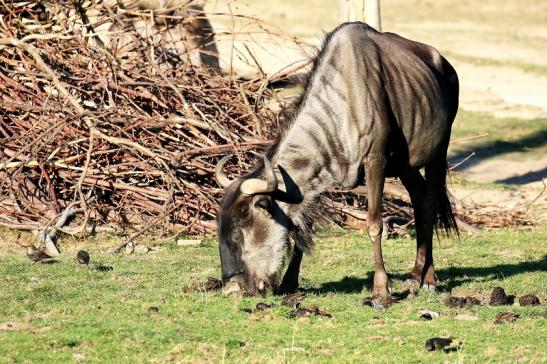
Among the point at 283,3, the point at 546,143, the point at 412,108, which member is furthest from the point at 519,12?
the point at 412,108

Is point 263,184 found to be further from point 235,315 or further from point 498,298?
point 498,298

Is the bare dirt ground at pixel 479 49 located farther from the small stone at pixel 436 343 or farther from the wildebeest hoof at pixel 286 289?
the small stone at pixel 436 343

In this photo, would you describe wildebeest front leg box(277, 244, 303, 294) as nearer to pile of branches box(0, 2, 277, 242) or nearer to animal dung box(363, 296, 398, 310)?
animal dung box(363, 296, 398, 310)

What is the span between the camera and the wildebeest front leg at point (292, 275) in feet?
26.0

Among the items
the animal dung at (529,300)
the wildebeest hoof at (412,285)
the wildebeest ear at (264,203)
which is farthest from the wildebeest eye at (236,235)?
the animal dung at (529,300)

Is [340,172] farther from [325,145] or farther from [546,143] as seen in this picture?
[546,143]

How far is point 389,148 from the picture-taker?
318 inches

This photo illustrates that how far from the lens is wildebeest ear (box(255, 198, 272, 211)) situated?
755 centimetres

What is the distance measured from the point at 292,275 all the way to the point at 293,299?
485mm

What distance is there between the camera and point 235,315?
7.11m

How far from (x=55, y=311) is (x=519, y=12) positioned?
33.2m

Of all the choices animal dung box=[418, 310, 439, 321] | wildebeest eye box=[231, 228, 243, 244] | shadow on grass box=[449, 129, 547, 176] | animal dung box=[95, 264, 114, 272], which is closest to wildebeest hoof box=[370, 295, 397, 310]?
animal dung box=[418, 310, 439, 321]

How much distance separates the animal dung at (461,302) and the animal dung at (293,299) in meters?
1.02

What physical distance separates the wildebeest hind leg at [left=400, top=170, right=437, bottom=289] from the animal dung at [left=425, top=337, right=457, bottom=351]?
7.73ft
